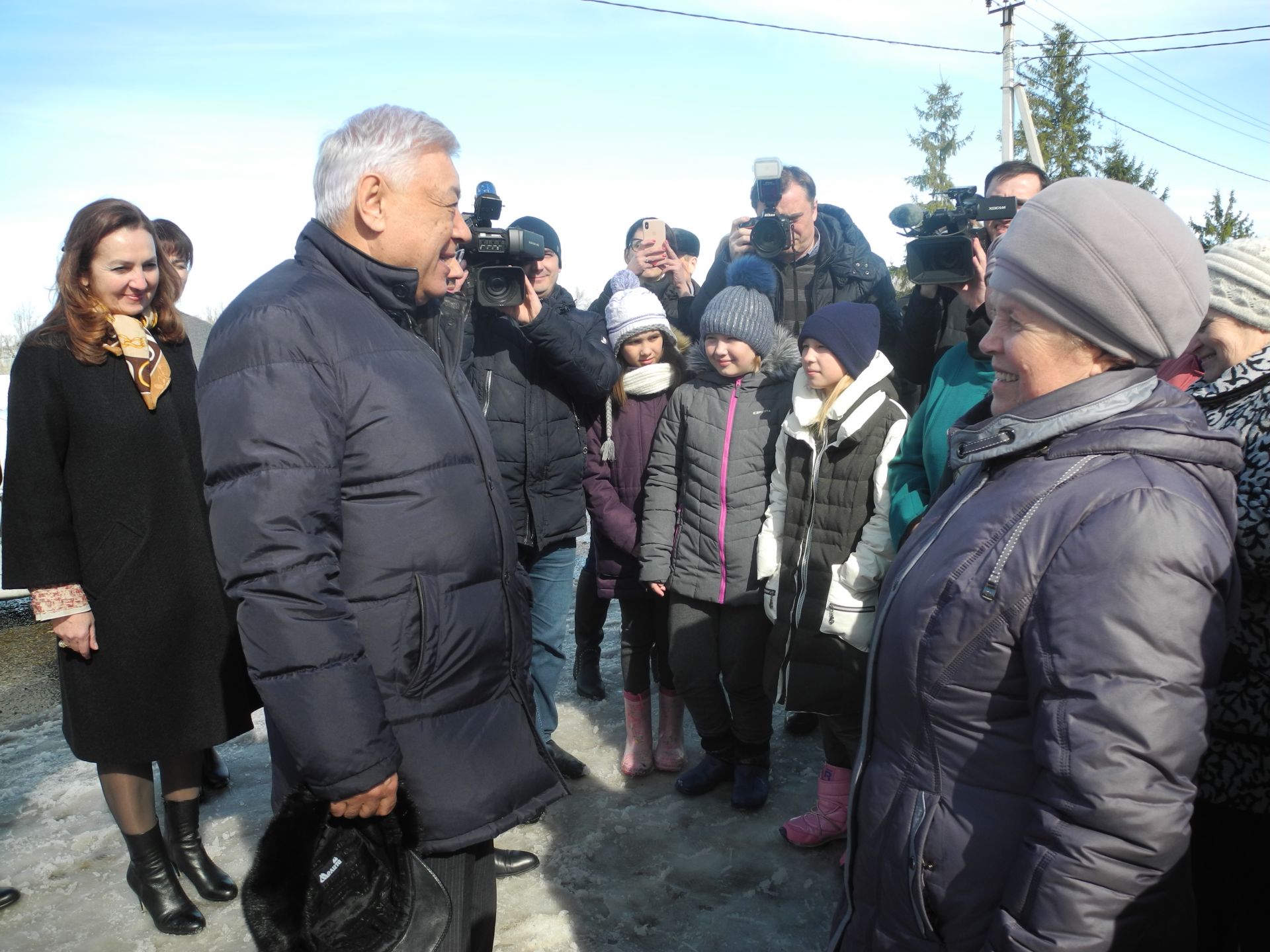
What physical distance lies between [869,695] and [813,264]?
9.78 feet

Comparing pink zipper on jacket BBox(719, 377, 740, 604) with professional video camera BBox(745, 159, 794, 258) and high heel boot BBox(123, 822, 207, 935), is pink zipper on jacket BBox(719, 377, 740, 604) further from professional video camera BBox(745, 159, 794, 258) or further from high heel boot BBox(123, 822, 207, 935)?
high heel boot BBox(123, 822, 207, 935)

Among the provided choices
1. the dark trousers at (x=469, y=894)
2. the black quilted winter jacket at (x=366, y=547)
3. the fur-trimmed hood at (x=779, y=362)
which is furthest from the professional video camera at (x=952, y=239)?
the dark trousers at (x=469, y=894)

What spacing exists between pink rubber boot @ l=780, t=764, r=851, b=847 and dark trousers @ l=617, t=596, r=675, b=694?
0.76 meters

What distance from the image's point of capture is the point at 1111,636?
115cm

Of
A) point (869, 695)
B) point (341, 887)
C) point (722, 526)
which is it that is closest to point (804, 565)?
point (722, 526)

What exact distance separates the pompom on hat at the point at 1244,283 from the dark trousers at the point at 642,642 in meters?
2.21

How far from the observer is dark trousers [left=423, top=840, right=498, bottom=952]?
177cm

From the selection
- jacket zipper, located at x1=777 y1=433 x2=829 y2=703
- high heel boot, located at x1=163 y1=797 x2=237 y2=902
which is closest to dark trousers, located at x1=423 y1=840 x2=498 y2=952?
jacket zipper, located at x1=777 y1=433 x2=829 y2=703

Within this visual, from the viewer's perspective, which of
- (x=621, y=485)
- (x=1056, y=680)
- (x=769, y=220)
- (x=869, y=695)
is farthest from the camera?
(x=769, y=220)

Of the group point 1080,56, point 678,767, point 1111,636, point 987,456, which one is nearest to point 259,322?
point 987,456

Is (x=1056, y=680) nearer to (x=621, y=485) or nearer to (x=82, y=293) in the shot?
(x=621, y=485)

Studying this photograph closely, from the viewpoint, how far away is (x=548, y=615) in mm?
3482

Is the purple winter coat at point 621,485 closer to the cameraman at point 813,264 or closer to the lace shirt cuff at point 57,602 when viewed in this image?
the cameraman at point 813,264

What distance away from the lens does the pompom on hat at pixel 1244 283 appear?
2.06 m
